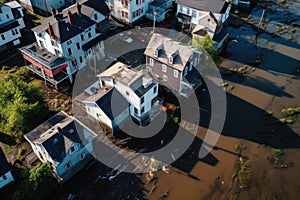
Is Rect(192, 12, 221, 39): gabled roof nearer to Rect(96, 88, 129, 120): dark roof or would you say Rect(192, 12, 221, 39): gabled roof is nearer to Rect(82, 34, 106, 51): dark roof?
Rect(82, 34, 106, 51): dark roof

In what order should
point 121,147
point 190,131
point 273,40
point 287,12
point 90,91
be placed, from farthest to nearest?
point 287,12
point 273,40
point 90,91
point 190,131
point 121,147

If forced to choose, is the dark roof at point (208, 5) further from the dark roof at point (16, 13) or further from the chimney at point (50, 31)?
the dark roof at point (16, 13)

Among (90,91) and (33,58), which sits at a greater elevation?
(33,58)

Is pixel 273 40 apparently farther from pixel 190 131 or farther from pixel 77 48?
pixel 77 48

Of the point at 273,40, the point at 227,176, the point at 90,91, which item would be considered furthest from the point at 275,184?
the point at 273,40

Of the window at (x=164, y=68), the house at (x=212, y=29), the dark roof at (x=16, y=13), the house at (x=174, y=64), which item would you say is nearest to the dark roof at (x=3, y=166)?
the house at (x=174, y=64)

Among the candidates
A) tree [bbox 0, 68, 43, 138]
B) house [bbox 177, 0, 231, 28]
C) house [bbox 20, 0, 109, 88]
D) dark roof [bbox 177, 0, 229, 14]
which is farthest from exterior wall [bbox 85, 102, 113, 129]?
dark roof [bbox 177, 0, 229, 14]
